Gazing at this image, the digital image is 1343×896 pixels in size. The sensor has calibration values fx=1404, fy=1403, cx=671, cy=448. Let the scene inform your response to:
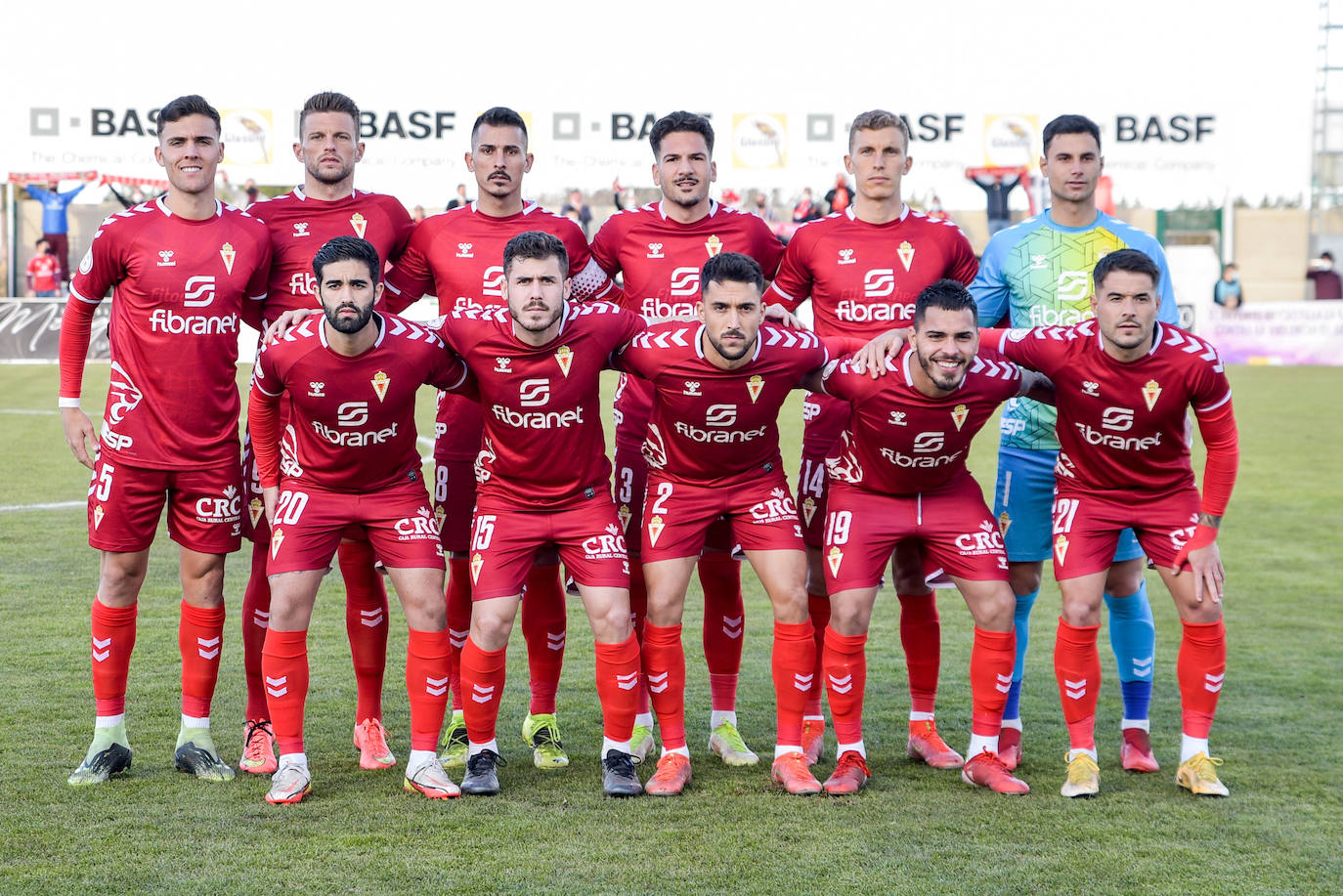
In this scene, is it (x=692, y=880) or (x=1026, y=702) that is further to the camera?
(x=1026, y=702)

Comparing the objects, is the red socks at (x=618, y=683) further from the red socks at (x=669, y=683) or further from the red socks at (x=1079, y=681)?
the red socks at (x=1079, y=681)

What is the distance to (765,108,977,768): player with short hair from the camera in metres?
5.37

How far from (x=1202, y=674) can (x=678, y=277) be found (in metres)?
2.44

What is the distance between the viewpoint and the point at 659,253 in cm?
559

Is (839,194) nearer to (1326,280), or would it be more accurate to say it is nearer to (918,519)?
(1326,280)

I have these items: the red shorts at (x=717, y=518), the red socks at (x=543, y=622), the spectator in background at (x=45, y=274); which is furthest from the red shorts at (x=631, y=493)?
the spectator in background at (x=45, y=274)

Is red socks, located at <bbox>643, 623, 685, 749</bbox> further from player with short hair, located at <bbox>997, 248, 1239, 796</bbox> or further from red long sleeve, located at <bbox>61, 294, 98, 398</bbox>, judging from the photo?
red long sleeve, located at <bbox>61, 294, 98, 398</bbox>

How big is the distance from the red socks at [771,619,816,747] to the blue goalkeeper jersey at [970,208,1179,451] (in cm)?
123

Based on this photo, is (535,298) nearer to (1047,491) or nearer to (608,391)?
(1047,491)

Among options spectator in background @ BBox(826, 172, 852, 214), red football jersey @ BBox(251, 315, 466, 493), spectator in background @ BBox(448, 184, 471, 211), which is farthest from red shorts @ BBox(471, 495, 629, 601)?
spectator in background @ BBox(448, 184, 471, 211)

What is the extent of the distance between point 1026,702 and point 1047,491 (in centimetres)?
116

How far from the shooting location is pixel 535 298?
Answer: 191 inches

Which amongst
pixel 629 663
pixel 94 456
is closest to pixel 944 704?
A: pixel 629 663

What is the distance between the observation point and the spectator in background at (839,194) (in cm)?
2536
